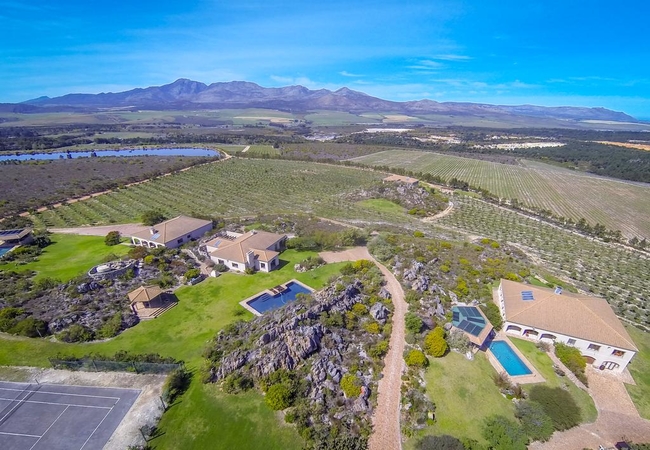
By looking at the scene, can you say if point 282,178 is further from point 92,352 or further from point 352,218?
point 92,352

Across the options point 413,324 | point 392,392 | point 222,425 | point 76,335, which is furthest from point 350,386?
point 76,335

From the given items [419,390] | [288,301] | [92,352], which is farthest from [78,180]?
[419,390]

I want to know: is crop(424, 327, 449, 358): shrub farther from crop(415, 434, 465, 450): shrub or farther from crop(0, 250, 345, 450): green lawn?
crop(0, 250, 345, 450): green lawn

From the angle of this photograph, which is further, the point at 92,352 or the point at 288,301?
the point at 288,301

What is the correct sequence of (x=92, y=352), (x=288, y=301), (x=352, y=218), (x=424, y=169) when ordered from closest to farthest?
(x=92, y=352) → (x=288, y=301) → (x=352, y=218) → (x=424, y=169)

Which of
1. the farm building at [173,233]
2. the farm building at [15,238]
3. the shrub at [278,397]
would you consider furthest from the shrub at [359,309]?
the farm building at [15,238]

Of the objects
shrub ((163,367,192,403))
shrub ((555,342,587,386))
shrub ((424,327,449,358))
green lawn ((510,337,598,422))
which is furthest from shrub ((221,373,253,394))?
shrub ((555,342,587,386))
